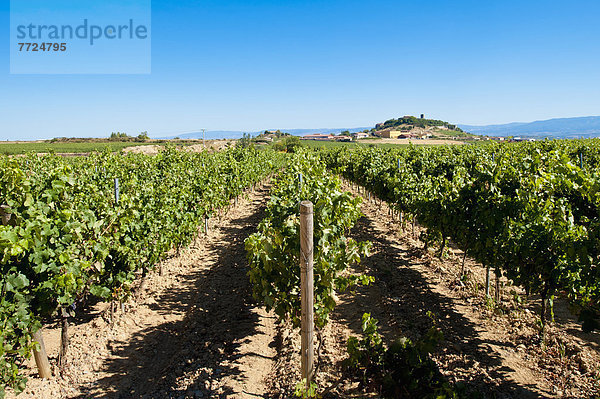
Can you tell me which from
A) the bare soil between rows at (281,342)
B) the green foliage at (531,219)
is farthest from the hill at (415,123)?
the bare soil between rows at (281,342)

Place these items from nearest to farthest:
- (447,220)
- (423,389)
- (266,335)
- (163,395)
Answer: (423,389) → (163,395) → (266,335) → (447,220)

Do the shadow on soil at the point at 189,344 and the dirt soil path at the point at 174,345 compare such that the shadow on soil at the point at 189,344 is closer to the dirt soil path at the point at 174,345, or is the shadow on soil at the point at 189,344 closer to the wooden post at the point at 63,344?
the dirt soil path at the point at 174,345

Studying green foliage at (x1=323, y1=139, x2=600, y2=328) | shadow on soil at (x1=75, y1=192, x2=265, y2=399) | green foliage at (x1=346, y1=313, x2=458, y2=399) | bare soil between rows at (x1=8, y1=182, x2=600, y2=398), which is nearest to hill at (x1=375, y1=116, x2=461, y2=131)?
green foliage at (x1=323, y1=139, x2=600, y2=328)

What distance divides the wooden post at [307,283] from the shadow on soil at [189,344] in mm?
1256

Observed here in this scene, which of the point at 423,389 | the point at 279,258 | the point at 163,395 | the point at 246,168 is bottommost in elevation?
the point at 163,395

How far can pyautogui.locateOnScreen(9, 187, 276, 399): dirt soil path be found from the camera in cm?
412

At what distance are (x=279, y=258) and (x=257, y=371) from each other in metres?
1.42

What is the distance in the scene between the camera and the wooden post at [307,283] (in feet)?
9.88

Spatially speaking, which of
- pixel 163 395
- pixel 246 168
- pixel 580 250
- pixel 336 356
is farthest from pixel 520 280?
pixel 246 168

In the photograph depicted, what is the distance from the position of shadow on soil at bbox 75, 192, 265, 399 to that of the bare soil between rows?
16 mm

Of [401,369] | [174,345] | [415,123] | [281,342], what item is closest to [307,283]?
[401,369]

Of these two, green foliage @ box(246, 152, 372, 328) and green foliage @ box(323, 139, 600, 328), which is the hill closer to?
green foliage @ box(323, 139, 600, 328)

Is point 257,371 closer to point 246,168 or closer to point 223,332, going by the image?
point 223,332

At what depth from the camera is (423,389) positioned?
255 centimetres
